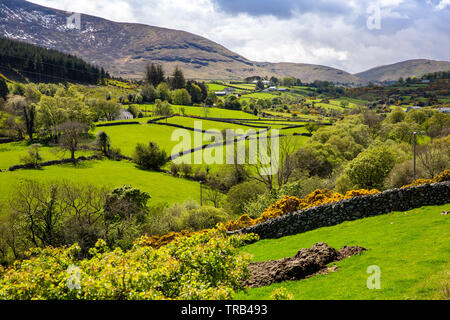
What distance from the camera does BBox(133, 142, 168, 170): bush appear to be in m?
68.8

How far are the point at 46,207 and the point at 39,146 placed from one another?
A: 150 ft

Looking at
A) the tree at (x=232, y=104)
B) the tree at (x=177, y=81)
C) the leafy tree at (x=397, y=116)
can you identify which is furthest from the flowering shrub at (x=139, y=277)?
the tree at (x=177, y=81)

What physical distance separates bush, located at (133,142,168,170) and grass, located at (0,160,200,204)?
3238mm

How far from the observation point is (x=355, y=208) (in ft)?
72.4

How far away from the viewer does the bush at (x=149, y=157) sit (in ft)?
226

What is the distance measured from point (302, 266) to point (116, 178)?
49044 mm

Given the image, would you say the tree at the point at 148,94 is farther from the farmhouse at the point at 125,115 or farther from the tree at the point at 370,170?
the tree at the point at 370,170

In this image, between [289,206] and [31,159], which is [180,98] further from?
[289,206]

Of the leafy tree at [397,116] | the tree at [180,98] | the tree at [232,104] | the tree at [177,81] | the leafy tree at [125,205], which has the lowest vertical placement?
the leafy tree at [125,205]

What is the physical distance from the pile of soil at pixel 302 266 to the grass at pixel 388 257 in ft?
1.72

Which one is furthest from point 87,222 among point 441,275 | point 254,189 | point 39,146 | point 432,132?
point 432,132

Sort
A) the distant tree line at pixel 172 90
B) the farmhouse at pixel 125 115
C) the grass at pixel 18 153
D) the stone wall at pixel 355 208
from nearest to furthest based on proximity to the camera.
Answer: the stone wall at pixel 355 208, the grass at pixel 18 153, the farmhouse at pixel 125 115, the distant tree line at pixel 172 90

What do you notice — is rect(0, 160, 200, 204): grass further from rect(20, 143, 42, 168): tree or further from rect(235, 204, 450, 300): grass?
rect(235, 204, 450, 300): grass
